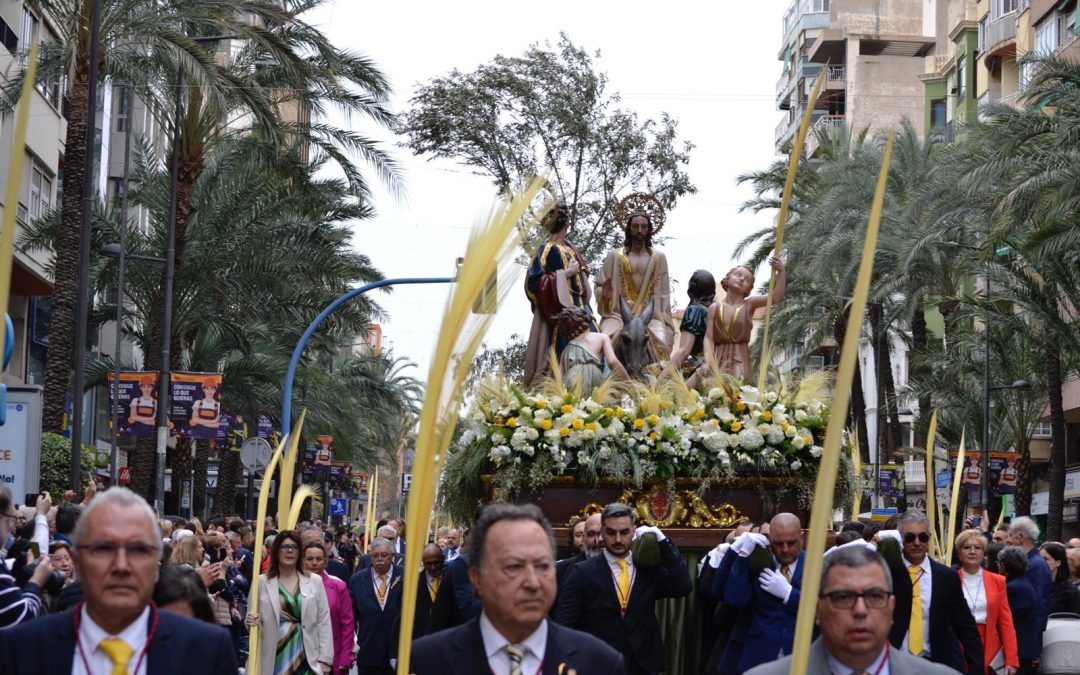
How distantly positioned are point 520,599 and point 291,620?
6722mm

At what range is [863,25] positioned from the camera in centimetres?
8862

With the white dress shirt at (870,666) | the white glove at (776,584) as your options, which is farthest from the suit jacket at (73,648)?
the white glove at (776,584)

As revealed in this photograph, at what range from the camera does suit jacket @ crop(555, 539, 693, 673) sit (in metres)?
9.61

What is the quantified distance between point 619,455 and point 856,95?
3019 inches

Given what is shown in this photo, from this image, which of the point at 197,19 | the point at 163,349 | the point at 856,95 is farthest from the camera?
the point at 856,95

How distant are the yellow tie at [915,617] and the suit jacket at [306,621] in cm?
370

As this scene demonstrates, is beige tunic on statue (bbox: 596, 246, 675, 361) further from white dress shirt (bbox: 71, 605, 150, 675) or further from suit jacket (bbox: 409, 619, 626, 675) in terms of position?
white dress shirt (bbox: 71, 605, 150, 675)

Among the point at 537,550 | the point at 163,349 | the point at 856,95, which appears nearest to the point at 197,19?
the point at 163,349

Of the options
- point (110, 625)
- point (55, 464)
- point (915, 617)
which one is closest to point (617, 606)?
point (915, 617)

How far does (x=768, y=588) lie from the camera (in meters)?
9.16

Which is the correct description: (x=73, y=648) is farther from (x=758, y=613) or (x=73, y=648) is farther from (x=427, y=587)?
(x=427, y=587)

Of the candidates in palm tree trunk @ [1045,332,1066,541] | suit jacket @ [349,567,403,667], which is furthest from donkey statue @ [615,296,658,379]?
palm tree trunk @ [1045,332,1066,541]

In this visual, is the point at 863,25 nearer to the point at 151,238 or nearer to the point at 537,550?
the point at 151,238

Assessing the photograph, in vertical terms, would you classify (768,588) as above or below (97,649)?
below
